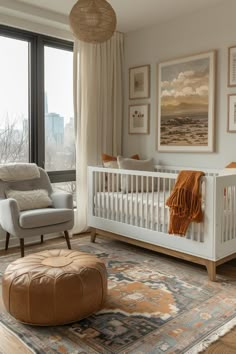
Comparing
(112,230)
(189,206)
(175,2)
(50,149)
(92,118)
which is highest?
(175,2)

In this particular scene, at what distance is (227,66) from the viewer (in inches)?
145

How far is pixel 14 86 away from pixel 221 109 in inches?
92.0

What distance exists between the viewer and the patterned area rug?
195 cm

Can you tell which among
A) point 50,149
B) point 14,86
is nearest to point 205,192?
point 50,149

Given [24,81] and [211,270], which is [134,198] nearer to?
[211,270]

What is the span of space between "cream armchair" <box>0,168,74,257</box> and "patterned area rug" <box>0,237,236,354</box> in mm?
396

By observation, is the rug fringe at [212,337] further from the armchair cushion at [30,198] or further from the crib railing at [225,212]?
the armchair cushion at [30,198]

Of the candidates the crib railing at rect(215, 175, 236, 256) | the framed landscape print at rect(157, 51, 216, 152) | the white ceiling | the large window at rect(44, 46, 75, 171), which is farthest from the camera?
the large window at rect(44, 46, 75, 171)

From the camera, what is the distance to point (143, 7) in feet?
12.5

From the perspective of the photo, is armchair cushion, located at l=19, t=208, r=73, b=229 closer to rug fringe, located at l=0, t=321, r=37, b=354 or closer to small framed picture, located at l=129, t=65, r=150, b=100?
rug fringe, located at l=0, t=321, r=37, b=354

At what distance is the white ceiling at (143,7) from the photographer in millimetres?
3676

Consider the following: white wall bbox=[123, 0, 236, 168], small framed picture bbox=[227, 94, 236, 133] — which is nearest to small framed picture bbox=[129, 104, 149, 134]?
white wall bbox=[123, 0, 236, 168]

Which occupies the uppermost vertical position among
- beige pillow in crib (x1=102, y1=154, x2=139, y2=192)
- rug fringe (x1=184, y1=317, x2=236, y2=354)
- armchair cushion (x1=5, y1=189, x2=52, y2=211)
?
beige pillow in crib (x1=102, y1=154, x2=139, y2=192)

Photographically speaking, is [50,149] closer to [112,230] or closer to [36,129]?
[36,129]
